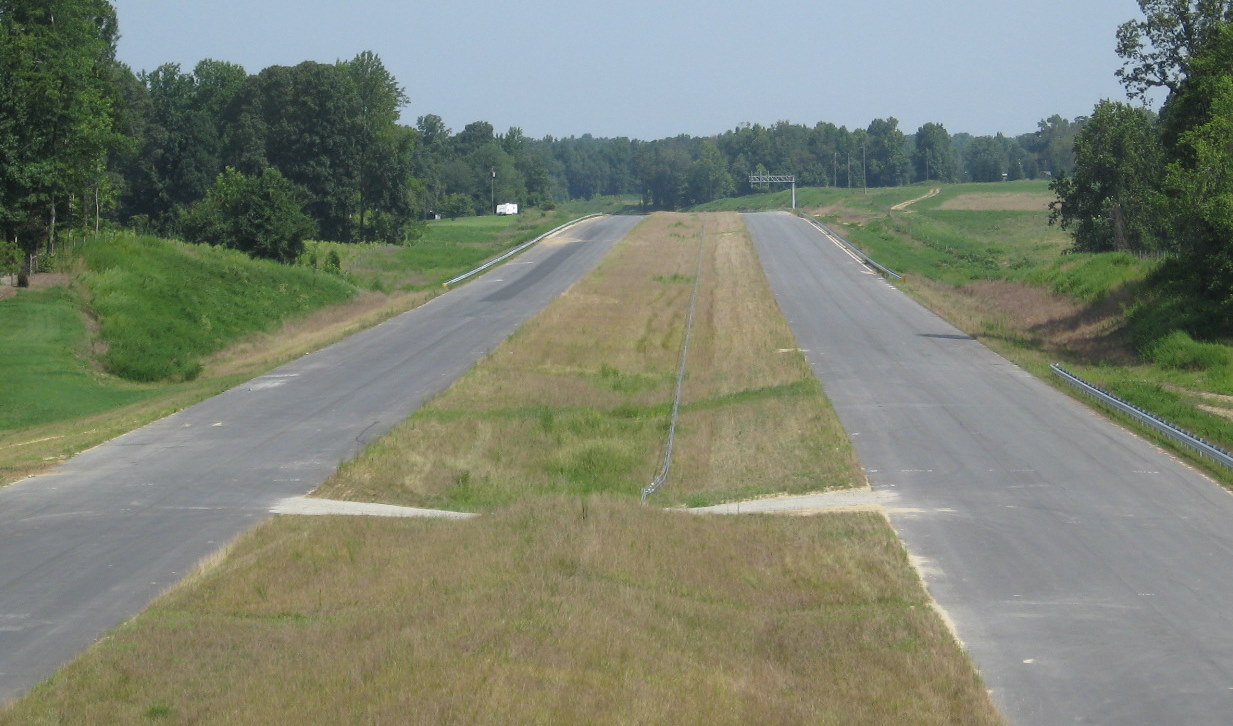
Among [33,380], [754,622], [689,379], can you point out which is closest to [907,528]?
[754,622]

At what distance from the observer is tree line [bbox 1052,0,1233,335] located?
117 ft

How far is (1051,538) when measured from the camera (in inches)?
699

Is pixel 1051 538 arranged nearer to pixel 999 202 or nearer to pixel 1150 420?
pixel 1150 420

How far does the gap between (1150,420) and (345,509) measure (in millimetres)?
17200

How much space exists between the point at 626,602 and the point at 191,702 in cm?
468

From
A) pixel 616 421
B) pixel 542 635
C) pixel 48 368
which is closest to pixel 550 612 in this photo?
pixel 542 635

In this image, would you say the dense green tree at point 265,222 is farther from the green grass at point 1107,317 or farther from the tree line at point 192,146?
the green grass at point 1107,317

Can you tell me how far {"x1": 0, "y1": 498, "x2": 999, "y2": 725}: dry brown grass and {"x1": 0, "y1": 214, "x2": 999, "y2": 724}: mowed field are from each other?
0.13ft

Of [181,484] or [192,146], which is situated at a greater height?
[192,146]

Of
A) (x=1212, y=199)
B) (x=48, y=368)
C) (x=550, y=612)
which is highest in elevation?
(x=1212, y=199)

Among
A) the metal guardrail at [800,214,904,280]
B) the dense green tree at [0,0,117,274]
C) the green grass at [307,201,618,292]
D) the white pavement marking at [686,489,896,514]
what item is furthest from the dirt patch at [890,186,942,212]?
the white pavement marking at [686,489,896,514]

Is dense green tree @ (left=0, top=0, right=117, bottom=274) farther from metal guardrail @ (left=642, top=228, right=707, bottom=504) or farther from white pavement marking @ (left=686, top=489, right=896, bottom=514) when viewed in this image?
white pavement marking @ (left=686, top=489, right=896, bottom=514)

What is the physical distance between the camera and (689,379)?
124ft

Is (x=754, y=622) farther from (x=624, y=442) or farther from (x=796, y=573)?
(x=624, y=442)
